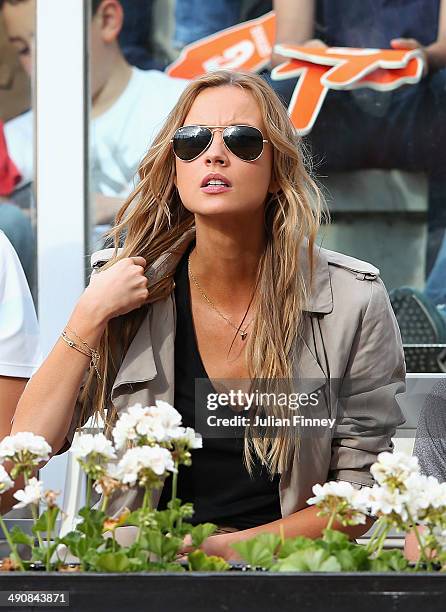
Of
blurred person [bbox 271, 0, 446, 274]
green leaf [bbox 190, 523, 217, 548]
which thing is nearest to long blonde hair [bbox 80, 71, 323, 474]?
green leaf [bbox 190, 523, 217, 548]

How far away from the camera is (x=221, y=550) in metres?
1.58

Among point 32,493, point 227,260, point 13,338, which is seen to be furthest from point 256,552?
point 13,338

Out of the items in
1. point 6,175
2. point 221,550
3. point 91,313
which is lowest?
point 221,550

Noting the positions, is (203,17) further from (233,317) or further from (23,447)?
(23,447)

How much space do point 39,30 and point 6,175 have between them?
0.46 meters

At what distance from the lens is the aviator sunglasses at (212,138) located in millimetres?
1982

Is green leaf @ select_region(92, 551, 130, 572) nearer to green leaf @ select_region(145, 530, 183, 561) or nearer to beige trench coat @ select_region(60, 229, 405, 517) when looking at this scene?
green leaf @ select_region(145, 530, 183, 561)

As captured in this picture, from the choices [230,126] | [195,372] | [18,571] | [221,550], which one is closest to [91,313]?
[195,372]

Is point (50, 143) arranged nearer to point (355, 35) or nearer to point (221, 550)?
point (355, 35)

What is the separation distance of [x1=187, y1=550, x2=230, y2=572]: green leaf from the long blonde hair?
695 mm

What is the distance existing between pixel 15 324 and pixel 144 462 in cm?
106

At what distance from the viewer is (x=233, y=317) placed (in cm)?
221

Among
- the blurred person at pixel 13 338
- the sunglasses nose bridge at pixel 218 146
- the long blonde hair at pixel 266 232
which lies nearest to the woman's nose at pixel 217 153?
the sunglasses nose bridge at pixel 218 146

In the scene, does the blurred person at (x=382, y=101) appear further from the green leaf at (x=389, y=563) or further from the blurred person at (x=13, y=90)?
the green leaf at (x=389, y=563)
